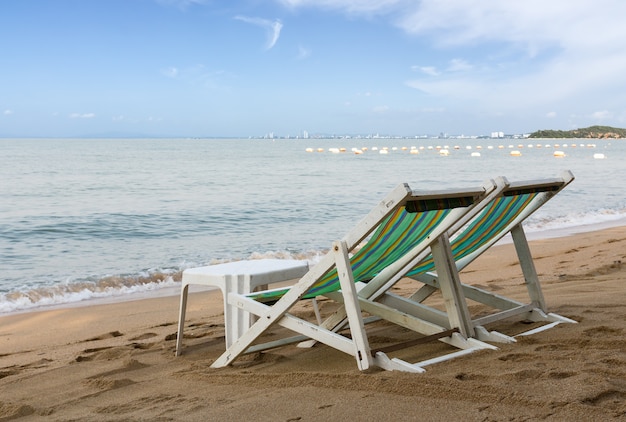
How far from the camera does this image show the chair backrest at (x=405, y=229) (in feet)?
9.32

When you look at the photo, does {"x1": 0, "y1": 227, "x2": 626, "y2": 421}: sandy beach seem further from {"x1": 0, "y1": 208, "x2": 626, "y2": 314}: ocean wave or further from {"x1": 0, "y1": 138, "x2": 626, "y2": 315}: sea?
{"x1": 0, "y1": 138, "x2": 626, "y2": 315}: sea

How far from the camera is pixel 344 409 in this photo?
253cm

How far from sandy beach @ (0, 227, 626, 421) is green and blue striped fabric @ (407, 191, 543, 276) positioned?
540mm

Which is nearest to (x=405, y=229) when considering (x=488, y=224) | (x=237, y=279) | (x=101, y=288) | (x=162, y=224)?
(x=488, y=224)

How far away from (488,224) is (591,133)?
13385 centimetres

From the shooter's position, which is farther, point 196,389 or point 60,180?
point 60,180

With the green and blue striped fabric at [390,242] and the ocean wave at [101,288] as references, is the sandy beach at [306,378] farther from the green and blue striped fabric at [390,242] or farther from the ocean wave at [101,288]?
the ocean wave at [101,288]

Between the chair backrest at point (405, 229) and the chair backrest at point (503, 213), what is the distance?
8.1 inches

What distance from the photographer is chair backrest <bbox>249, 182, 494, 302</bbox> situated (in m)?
2.84

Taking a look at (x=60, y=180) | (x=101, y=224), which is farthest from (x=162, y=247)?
(x=60, y=180)

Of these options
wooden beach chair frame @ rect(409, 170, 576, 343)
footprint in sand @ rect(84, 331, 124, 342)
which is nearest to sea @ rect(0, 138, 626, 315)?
footprint in sand @ rect(84, 331, 124, 342)

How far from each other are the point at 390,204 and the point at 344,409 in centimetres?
82

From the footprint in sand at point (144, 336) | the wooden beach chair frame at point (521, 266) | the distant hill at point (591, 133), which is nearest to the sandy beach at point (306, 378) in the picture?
the footprint in sand at point (144, 336)

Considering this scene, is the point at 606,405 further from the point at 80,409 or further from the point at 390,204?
the point at 80,409
